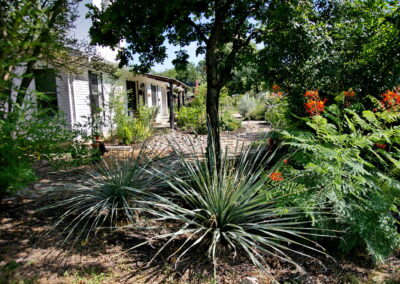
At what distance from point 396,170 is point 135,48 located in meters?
3.94

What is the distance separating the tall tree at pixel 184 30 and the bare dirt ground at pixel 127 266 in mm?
1442

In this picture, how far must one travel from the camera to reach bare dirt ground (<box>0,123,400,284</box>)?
2.39 meters

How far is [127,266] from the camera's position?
8.43 feet

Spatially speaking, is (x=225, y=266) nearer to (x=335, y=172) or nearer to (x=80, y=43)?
(x=335, y=172)

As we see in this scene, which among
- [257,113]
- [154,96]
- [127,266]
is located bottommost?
[127,266]

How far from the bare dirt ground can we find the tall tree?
4.73 feet

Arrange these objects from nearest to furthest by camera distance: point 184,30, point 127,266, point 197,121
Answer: point 127,266 → point 184,30 → point 197,121

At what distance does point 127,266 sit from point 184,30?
3.36 metres

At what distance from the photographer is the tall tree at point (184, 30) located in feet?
11.3

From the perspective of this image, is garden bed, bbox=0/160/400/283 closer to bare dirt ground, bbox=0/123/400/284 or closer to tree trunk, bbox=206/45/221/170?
bare dirt ground, bbox=0/123/400/284

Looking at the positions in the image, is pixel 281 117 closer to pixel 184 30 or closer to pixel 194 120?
pixel 184 30

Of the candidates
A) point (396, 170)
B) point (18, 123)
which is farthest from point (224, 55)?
point (18, 123)

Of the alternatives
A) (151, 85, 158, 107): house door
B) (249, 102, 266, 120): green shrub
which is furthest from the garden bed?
(151, 85, 158, 107): house door

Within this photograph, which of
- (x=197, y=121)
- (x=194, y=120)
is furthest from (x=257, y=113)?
(x=197, y=121)
